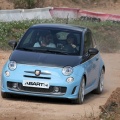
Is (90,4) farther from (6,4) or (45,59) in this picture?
(45,59)

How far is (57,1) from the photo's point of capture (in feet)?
149

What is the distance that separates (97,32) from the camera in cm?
2755

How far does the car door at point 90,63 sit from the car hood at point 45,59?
1.41ft

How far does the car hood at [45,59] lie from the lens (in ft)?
40.5

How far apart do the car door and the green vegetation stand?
9293mm

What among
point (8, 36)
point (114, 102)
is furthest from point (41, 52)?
point (8, 36)

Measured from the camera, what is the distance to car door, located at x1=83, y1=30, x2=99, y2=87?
13172 mm

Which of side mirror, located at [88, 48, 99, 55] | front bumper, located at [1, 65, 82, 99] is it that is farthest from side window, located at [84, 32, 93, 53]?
front bumper, located at [1, 65, 82, 99]

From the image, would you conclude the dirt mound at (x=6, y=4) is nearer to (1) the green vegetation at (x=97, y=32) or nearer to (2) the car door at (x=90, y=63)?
(1) the green vegetation at (x=97, y=32)

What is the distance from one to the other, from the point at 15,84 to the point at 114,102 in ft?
6.92

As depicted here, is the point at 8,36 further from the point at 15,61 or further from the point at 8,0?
the point at 8,0

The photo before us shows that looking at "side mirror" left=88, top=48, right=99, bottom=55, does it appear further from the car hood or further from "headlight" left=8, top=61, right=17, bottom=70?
"headlight" left=8, top=61, right=17, bottom=70

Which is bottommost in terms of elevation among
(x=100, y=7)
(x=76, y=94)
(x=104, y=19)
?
(x=100, y=7)

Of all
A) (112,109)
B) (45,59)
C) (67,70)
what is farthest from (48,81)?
(112,109)
